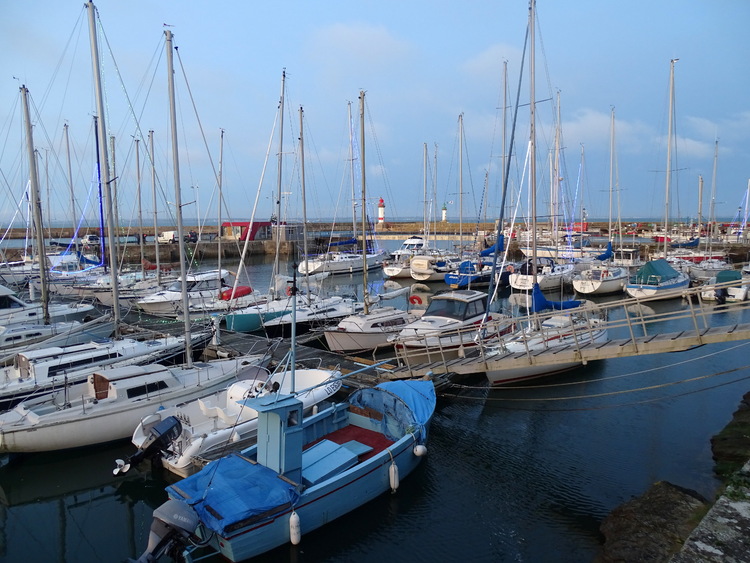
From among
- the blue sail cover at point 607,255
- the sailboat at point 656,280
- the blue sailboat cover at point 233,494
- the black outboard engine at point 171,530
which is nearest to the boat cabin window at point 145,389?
the blue sailboat cover at point 233,494

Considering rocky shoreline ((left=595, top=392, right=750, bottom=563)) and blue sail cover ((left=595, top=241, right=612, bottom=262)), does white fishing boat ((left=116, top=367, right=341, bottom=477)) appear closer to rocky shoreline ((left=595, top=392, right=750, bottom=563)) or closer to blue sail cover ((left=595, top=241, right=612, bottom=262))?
rocky shoreline ((left=595, top=392, right=750, bottom=563))

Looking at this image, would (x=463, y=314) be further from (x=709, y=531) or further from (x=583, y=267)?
(x=583, y=267)

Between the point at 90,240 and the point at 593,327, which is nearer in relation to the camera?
the point at 593,327

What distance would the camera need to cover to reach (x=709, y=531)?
24.0ft

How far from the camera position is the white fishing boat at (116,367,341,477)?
470 inches

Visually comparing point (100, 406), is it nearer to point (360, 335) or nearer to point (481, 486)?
point (481, 486)

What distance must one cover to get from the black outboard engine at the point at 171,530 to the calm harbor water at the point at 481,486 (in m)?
2.09

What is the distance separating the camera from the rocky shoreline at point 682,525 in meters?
6.95

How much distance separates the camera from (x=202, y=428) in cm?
1334

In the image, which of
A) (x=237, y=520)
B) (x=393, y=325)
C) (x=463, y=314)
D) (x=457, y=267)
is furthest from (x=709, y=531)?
(x=457, y=267)

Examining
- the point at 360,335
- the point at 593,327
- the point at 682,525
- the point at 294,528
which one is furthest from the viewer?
the point at 360,335

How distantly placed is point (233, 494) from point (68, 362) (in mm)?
10583

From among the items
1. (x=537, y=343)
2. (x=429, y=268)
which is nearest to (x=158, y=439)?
(x=537, y=343)

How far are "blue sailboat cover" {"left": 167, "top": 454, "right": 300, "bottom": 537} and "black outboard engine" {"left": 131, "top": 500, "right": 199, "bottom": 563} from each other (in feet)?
1.25
